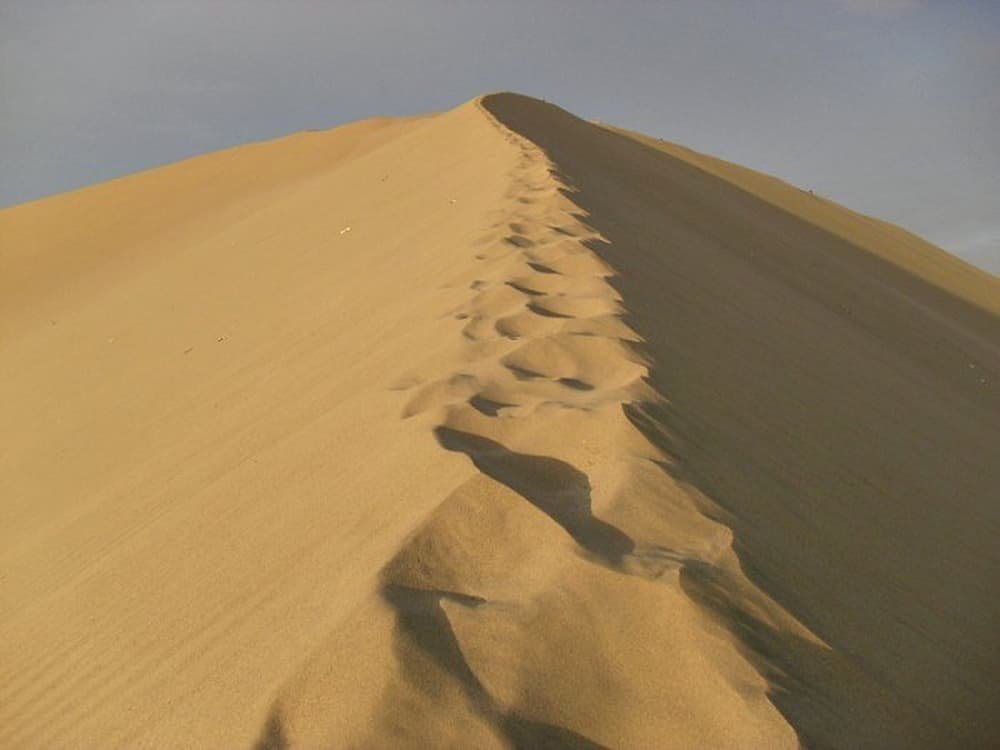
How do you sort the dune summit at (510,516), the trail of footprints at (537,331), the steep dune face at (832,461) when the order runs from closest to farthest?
1. the dune summit at (510,516)
2. the steep dune face at (832,461)
3. the trail of footprints at (537,331)

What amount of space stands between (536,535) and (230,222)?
12.5 m

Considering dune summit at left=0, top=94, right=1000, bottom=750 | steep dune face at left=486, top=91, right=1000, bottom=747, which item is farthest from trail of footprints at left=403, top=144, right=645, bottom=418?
steep dune face at left=486, top=91, right=1000, bottom=747

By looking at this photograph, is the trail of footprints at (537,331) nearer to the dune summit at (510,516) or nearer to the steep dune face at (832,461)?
the dune summit at (510,516)

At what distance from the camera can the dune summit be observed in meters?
2.18

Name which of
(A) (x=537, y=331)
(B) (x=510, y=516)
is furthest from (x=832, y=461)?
(B) (x=510, y=516)

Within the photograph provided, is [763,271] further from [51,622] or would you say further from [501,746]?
[501,746]

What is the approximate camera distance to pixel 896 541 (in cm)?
337

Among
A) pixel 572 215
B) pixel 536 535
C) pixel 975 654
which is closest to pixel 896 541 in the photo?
pixel 975 654

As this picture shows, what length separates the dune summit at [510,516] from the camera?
2.18m

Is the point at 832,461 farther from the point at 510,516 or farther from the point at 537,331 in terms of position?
the point at 510,516

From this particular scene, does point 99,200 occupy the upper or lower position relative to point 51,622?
lower

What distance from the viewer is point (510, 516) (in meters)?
2.65

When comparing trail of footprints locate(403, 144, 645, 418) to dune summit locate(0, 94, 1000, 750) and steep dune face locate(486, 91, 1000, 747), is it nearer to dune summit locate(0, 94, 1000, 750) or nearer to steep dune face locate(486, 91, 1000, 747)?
dune summit locate(0, 94, 1000, 750)

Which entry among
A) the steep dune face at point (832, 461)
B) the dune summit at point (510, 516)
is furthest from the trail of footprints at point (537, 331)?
the steep dune face at point (832, 461)
